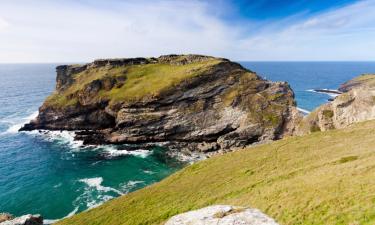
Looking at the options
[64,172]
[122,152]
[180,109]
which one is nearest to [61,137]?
[122,152]

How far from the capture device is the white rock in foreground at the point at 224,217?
11.4 m

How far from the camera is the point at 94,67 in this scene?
133 m

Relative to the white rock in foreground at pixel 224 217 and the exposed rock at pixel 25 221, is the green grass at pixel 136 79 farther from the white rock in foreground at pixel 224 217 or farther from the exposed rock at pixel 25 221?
the white rock in foreground at pixel 224 217

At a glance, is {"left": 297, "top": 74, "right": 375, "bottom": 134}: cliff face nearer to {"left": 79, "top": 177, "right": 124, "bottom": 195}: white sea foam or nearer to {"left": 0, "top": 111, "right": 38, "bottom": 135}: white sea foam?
{"left": 79, "top": 177, "right": 124, "bottom": 195}: white sea foam

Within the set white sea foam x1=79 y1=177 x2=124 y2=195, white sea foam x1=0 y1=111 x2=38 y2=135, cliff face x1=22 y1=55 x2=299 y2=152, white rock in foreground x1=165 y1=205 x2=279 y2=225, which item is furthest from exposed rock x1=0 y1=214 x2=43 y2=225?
white sea foam x1=0 y1=111 x2=38 y2=135

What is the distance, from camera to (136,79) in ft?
380

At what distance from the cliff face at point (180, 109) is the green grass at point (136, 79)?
0.41m

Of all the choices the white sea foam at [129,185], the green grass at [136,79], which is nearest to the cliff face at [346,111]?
the white sea foam at [129,185]

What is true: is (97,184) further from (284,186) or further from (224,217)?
(224,217)

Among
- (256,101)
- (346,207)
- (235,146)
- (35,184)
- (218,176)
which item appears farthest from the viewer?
(256,101)

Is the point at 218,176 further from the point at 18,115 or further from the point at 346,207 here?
the point at 18,115

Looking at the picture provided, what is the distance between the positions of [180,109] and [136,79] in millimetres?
31748

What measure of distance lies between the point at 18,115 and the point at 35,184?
3318 inches

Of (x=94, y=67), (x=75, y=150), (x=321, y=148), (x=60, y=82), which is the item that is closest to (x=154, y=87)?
(x=75, y=150)
